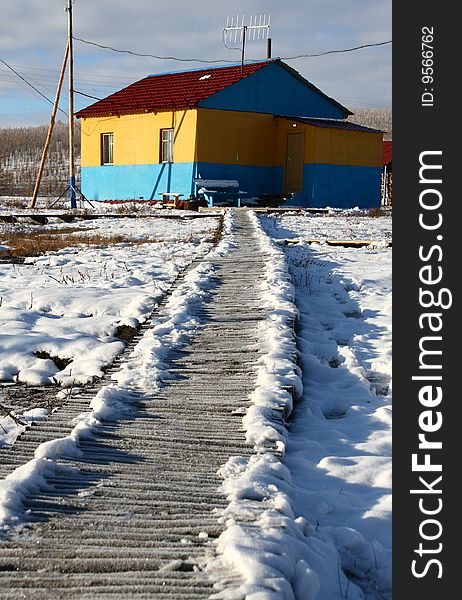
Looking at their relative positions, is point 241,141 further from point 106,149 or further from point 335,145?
point 106,149

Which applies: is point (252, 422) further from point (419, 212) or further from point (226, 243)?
point (226, 243)

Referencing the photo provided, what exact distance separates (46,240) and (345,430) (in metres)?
10.4

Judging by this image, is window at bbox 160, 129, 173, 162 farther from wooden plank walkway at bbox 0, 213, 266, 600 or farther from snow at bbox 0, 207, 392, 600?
A: wooden plank walkway at bbox 0, 213, 266, 600

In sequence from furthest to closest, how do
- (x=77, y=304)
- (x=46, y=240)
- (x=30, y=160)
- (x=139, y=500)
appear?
1. (x=30, y=160)
2. (x=46, y=240)
3. (x=77, y=304)
4. (x=139, y=500)

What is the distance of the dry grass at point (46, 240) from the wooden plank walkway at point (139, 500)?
7.60 m

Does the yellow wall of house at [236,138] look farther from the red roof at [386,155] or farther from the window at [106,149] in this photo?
the red roof at [386,155]

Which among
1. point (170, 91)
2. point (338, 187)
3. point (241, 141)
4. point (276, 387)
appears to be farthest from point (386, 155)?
point (276, 387)

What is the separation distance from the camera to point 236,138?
24.4 m

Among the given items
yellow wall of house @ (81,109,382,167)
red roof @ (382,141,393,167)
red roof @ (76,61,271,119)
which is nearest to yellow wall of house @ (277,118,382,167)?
yellow wall of house @ (81,109,382,167)

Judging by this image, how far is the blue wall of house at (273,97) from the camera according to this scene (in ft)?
78.7

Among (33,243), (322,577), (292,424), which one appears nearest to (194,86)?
(33,243)

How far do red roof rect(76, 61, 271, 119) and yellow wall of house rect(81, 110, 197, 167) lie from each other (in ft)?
1.01

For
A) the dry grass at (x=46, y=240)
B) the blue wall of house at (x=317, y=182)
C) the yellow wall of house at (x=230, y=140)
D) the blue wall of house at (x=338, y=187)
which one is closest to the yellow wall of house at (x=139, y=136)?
the yellow wall of house at (x=230, y=140)

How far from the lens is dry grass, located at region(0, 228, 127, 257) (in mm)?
11875
